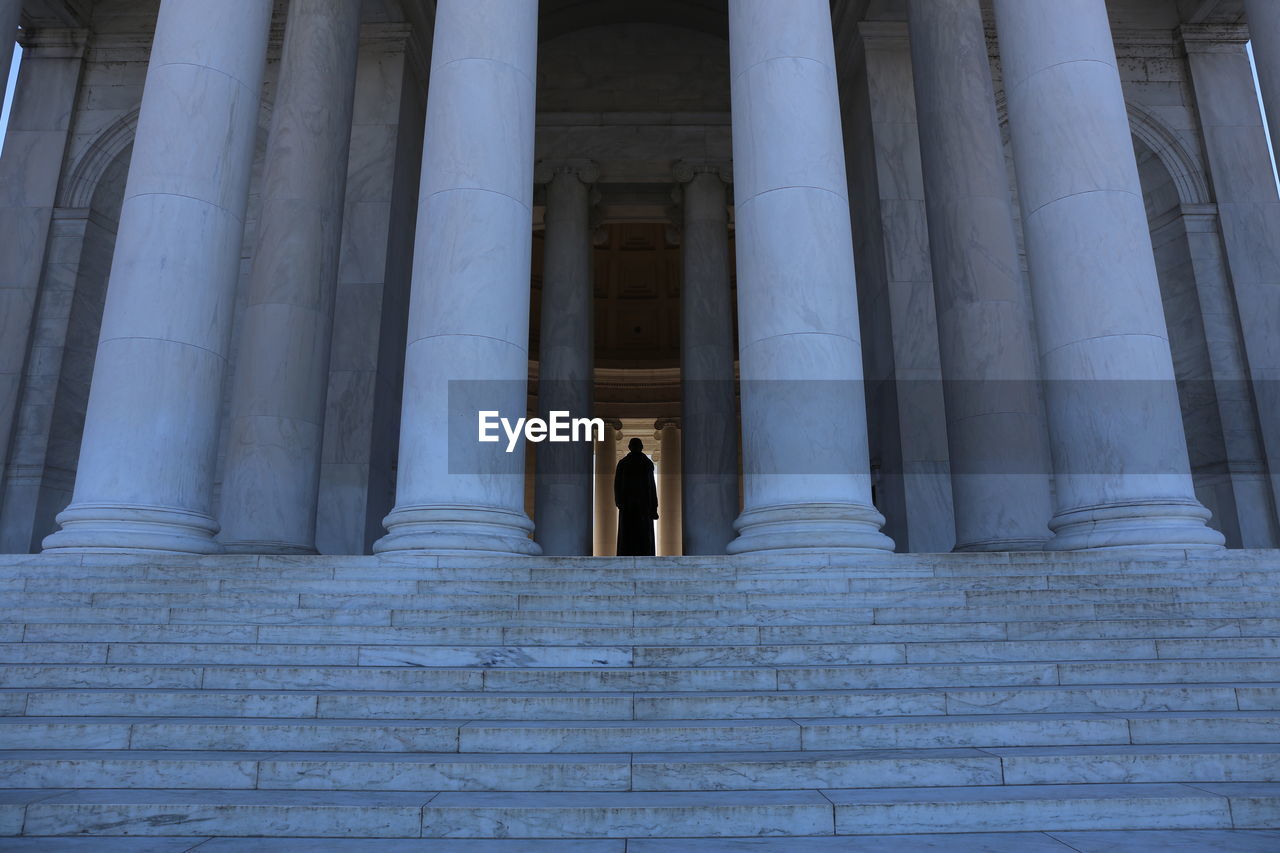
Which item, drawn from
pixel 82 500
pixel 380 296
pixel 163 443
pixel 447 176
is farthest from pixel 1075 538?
pixel 380 296

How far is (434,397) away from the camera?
44969mm

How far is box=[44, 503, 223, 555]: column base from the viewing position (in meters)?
44.1

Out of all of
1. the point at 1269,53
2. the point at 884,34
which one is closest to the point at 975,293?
the point at 1269,53

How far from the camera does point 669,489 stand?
158000 millimetres

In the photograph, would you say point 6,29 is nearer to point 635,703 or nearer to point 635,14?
point 635,703

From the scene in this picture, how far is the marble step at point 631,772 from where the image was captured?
22.6 m

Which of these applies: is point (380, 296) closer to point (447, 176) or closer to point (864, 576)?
point (447, 176)

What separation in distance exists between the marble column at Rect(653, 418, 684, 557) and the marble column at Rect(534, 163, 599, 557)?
5678 centimetres

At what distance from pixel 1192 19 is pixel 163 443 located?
348ft

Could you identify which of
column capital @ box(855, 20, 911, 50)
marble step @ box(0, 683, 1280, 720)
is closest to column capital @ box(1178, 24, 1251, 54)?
column capital @ box(855, 20, 911, 50)

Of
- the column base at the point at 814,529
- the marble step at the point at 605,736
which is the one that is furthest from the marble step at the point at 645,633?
the column base at the point at 814,529

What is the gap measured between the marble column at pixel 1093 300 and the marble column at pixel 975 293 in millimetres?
14466

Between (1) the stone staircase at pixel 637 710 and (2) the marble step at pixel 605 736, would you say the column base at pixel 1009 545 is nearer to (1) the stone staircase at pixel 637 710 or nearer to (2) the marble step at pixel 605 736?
(1) the stone staircase at pixel 637 710

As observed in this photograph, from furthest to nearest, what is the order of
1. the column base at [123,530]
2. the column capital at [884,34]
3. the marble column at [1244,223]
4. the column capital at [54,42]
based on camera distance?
the column capital at [54,42] < the column capital at [884,34] < the marble column at [1244,223] < the column base at [123,530]
